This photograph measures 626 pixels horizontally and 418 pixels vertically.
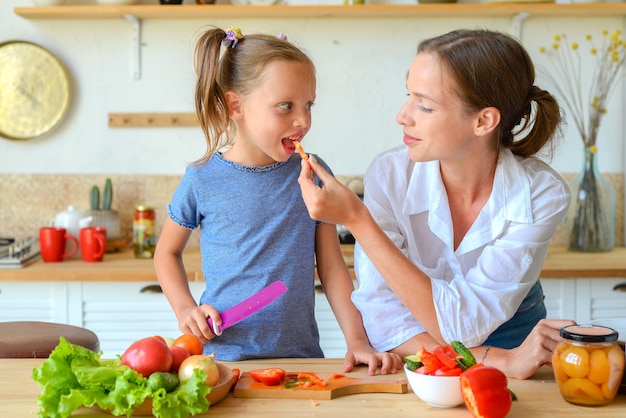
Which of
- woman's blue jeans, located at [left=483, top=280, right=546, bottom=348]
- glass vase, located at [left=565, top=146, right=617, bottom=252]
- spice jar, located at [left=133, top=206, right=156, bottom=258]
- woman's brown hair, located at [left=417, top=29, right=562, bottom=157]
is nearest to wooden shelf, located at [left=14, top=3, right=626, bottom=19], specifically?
glass vase, located at [left=565, top=146, right=617, bottom=252]

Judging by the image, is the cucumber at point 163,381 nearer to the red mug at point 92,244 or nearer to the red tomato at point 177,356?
the red tomato at point 177,356

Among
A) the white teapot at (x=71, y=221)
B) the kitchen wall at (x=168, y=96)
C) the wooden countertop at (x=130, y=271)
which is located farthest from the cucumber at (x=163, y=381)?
the kitchen wall at (x=168, y=96)

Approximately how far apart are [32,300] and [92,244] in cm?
29

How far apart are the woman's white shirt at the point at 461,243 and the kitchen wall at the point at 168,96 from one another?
1683 mm

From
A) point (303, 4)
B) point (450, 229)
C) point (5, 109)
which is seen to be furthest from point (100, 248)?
point (450, 229)

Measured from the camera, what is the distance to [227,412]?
143 cm

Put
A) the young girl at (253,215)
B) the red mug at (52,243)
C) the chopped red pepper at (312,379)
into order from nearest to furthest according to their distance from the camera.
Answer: the chopped red pepper at (312,379) → the young girl at (253,215) → the red mug at (52,243)

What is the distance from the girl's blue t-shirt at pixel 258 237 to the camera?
204cm

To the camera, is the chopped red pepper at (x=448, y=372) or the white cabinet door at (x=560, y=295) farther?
the white cabinet door at (x=560, y=295)

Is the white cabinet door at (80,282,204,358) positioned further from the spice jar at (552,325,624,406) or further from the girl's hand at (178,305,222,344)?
the spice jar at (552,325,624,406)

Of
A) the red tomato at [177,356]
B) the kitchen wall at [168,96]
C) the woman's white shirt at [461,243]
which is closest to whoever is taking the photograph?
the red tomato at [177,356]

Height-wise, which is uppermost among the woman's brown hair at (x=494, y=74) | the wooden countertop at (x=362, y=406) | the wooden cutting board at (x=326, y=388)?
the woman's brown hair at (x=494, y=74)

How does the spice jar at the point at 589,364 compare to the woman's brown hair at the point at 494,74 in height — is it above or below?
below

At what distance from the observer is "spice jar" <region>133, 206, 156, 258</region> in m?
3.35
